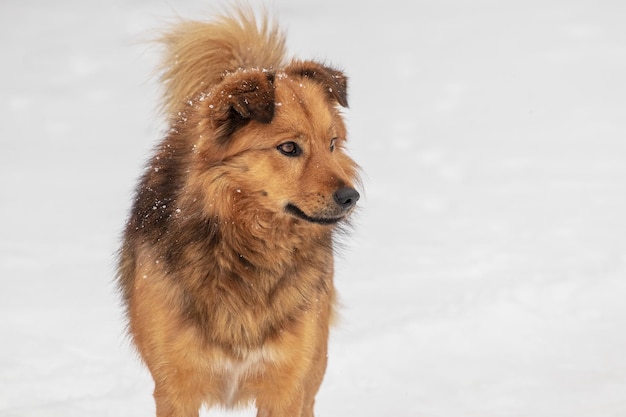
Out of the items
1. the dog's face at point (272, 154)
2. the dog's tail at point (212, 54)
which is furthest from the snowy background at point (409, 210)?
the dog's face at point (272, 154)

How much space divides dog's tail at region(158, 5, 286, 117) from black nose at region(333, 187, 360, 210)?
1.21m

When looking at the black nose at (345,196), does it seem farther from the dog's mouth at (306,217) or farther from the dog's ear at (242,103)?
the dog's ear at (242,103)

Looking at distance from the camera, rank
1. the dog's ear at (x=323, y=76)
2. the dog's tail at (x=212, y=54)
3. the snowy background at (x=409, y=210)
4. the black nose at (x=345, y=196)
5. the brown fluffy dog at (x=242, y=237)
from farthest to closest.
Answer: the snowy background at (x=409, y=210) < the dog's tail at (x=212, y=54) < the dog's ear at (x=323, y=76) < the brown fluffy dog at (x=242, y=237) < the black nose at (x=345, y=196)

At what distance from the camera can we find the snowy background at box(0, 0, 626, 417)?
5.98 metres

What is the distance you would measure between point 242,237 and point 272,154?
0.42m

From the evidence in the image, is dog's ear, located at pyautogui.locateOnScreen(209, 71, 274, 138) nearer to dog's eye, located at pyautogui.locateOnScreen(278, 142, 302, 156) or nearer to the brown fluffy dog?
the brown fluffy dog

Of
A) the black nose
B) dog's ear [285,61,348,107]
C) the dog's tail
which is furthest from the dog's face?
the dog's tail

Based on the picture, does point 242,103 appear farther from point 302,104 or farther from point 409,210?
point 409,210

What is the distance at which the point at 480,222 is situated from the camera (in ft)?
31.2

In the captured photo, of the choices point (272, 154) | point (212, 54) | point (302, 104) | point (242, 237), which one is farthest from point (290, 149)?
point (212, 54)

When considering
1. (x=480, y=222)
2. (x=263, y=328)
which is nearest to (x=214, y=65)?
(x=263, y=328)

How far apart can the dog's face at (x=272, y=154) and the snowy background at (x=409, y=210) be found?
1.39 metres

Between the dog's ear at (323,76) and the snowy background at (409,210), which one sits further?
the snowy background at (409,210)

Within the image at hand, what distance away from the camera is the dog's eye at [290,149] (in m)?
3.81
